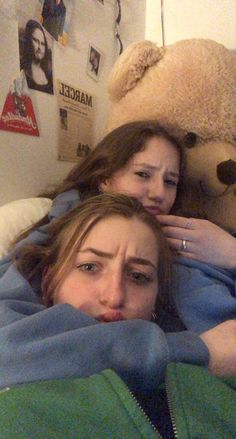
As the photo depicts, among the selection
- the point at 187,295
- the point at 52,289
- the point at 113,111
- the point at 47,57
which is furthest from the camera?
the point at 113,111

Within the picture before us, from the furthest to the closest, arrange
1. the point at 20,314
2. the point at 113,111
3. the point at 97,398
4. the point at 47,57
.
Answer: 1. the point at 113,111
2. the point at 47,57
3. the point at 20,314
4. the point at 97,398

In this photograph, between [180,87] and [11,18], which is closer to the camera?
[11,18]

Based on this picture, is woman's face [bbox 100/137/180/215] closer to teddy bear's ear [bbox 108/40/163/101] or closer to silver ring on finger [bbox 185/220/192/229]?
silver ring on finger [bbox 185/220/192/229]

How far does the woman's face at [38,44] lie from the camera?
0.91m

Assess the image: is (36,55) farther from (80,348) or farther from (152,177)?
(80,348)

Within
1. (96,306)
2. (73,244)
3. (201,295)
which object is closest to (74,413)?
(96,306)

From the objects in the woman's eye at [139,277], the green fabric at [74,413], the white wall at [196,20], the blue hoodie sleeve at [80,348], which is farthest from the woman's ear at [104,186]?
the white wall at [196,20]

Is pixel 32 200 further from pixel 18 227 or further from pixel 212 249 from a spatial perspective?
pixel 212 249

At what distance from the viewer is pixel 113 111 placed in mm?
1099

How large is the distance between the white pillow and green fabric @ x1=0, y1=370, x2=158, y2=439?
1.23 ft

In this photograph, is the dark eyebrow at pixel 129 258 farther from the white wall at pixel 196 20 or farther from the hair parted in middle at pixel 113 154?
the white wall at pixel 196 20

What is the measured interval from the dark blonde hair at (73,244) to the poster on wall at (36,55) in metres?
0.33

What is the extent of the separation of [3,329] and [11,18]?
0.64 meters

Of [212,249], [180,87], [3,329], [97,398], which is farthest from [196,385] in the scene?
[180,87]
